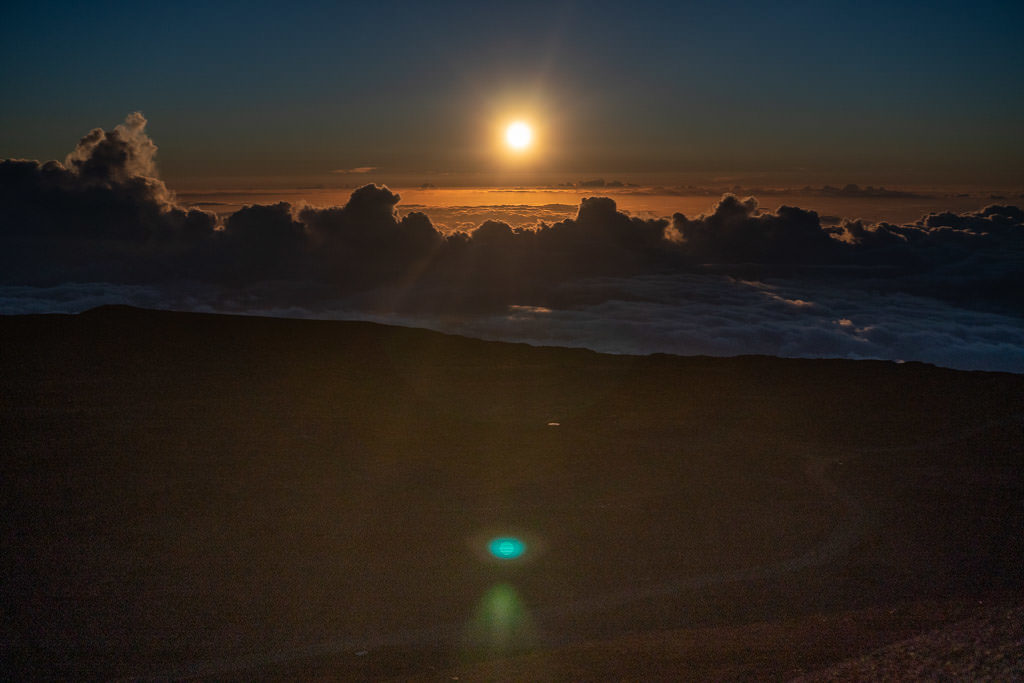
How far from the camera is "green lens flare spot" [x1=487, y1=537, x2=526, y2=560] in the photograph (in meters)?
14.6

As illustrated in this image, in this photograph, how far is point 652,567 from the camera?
1419 cm

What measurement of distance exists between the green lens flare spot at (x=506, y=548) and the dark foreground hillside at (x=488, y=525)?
0.22m

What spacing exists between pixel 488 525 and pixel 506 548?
1.32 metres

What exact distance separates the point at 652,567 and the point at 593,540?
1593mm

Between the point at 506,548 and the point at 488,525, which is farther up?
the point at 506,548

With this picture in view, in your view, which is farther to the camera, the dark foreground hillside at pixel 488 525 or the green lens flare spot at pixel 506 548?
the green lens flare spot at pixel 506 548

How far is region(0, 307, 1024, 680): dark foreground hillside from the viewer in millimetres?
11156

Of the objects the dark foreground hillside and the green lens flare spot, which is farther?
the green lens flare spot

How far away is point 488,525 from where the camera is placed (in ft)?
53.3

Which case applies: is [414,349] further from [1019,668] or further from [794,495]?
[1019,668]

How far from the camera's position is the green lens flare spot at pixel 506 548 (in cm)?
1462

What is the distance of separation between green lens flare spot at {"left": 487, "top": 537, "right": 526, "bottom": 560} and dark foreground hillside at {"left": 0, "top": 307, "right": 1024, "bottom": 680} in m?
0.22

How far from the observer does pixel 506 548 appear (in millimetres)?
14977

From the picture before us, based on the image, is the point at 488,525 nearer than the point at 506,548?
No
